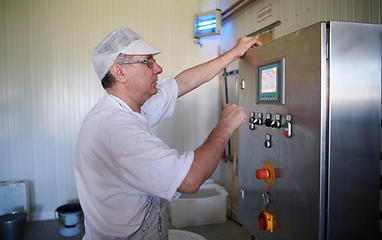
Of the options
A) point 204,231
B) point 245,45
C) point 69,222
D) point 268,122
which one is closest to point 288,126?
point 268,122

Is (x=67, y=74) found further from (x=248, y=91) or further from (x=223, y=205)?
(x=248, y=91)

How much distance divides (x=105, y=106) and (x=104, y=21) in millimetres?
2599

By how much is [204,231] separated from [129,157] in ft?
7.55

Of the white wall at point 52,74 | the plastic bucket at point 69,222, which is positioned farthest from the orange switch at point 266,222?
the white wall at point 52,74

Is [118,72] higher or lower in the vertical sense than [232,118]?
higher

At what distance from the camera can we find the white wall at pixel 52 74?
3.38 m

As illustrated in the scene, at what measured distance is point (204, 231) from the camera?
3.07 meters

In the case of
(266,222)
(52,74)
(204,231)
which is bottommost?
(204,231)

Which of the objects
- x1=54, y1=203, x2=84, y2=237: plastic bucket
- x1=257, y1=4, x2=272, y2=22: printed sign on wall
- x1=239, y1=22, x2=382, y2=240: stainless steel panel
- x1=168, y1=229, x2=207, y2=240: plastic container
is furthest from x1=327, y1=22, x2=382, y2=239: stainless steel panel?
x1=54, y1=203, x2=84, y2=237: plastic bucket

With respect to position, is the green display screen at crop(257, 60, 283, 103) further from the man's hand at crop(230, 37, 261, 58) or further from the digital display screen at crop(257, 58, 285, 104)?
the man's hand at crop(230, 37, 261, 58)

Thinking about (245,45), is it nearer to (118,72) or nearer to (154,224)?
(118,72)

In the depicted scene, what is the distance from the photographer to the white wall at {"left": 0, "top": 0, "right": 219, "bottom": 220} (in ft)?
11.1

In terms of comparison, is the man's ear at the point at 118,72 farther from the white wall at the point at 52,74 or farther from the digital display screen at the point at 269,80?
the white wall at the point at 52,74

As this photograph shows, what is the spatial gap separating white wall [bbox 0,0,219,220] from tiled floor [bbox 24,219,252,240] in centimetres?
26
